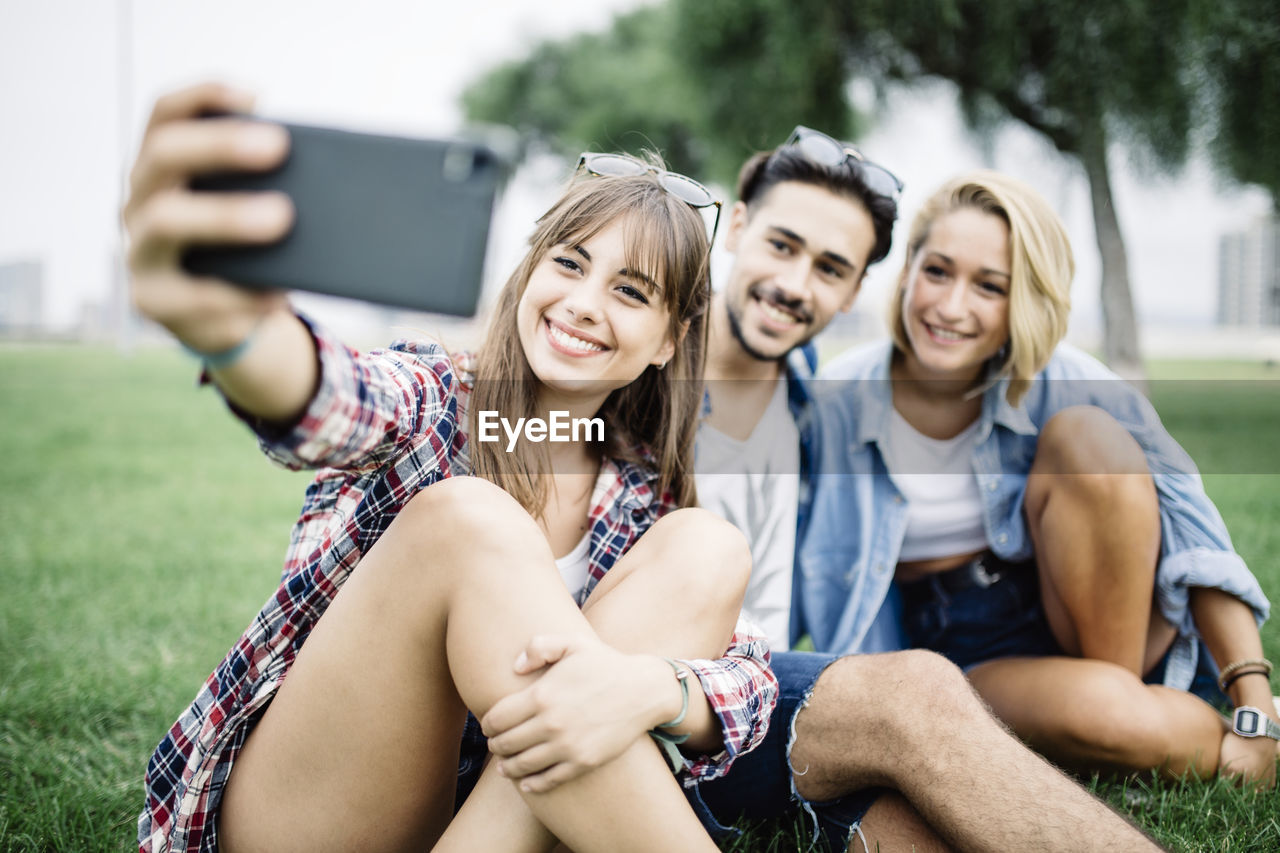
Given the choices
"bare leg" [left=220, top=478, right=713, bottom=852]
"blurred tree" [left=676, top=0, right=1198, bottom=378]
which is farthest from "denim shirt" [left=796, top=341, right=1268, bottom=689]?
"blurred tree" [left=676, top=0, right=1198, bottom=378]

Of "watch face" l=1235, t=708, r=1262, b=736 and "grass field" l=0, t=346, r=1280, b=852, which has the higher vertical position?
"watch face" l=1235, t=708, r=1262, b=736

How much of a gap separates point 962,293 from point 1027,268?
179 millimetres

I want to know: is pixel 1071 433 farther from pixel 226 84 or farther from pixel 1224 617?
pixel 226 84

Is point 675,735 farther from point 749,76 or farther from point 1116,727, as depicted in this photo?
point 749,76

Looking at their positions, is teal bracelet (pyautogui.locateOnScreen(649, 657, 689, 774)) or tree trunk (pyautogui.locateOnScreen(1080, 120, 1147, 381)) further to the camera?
tree trunk (pyautogui.locateOnScreen(1080, 120, 1147, 381))

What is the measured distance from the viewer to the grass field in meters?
1.85

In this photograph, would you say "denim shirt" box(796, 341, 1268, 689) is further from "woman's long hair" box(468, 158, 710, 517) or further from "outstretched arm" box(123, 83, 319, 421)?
"outstretched arm" box(123, 83, 319, 421)

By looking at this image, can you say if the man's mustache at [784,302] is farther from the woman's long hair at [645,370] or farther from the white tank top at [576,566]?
the white tank top at [576,566]

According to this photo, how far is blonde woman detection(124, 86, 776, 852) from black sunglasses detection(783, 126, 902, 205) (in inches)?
56.6

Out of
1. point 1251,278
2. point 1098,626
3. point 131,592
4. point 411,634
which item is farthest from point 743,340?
point 1251,278

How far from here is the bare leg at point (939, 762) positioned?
1376mm

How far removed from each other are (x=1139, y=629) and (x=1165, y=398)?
37.7ft

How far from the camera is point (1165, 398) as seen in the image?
12.1m

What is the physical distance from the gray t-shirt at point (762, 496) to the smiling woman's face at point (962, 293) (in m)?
0.47
